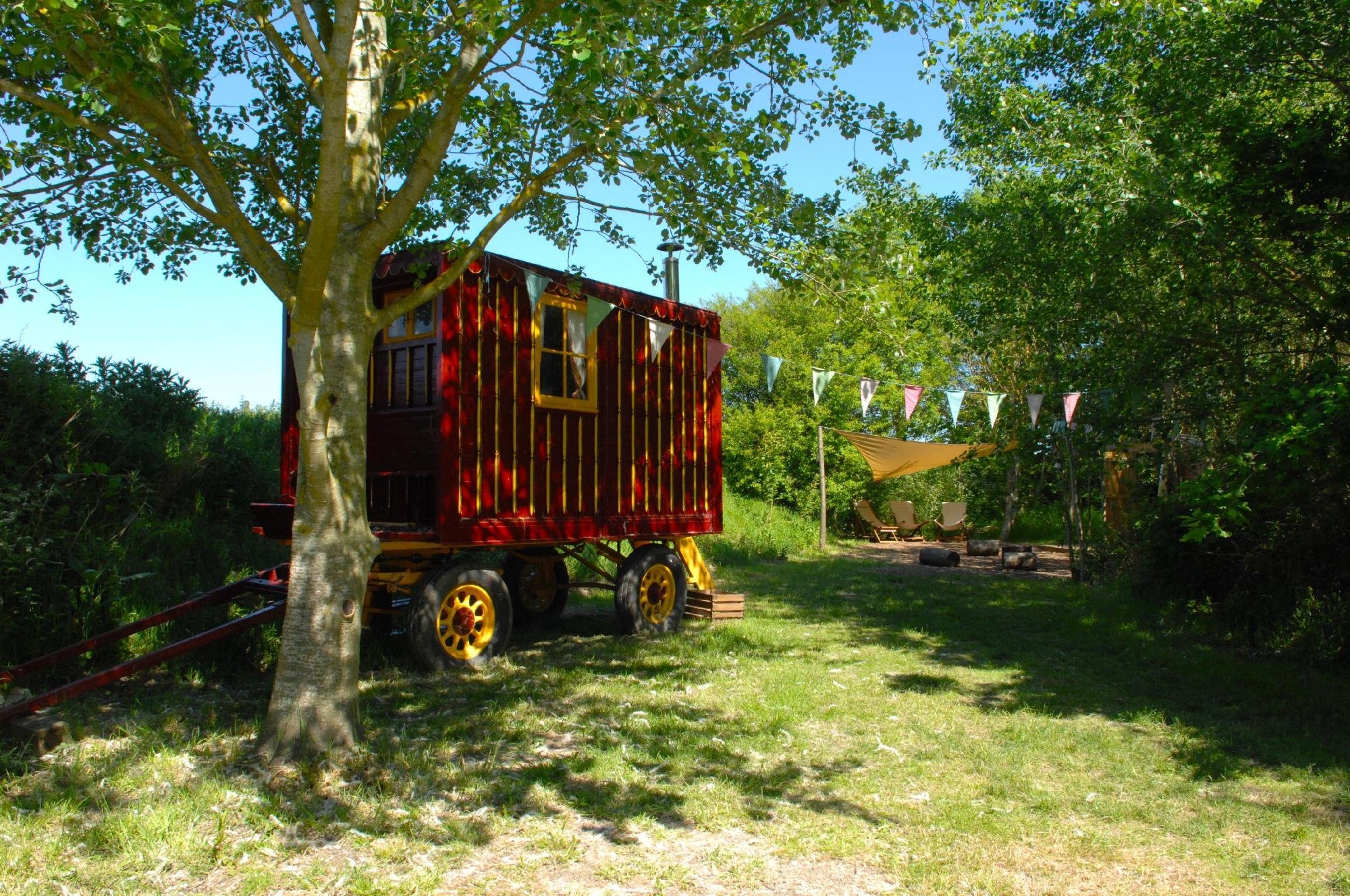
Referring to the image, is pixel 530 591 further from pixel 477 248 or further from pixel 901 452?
pixel 901 452

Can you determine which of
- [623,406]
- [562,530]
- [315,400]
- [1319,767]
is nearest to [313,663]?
[315,400]

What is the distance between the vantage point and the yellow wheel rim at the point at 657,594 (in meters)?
9.63

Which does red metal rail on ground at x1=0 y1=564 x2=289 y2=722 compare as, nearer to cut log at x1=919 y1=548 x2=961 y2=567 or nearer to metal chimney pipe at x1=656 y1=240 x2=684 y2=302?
metal chimney pipe at x1=656 y1=240 x2=684 y2=302

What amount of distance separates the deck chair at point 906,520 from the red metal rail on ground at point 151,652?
63.3ft

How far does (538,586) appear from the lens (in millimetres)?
10445

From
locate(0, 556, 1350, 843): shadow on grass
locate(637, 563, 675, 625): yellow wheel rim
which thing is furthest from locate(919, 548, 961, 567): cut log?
locate(637, 563, 675, 625): yellow wheel rim

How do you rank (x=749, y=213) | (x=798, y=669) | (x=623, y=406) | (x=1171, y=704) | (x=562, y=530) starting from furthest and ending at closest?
(x=623, y=406) < (x=562, y=530) < (x=798, y=669) < (x=1171, y=704) < (x=749, y=213)

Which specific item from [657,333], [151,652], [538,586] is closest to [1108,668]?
[657,333]

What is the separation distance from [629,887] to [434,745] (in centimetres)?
203

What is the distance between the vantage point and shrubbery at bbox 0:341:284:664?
22.7ft

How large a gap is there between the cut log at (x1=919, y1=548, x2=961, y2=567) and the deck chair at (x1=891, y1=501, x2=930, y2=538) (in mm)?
6695

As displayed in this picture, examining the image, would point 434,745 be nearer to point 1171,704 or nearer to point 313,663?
point 313,663

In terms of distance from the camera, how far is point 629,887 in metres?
3.75

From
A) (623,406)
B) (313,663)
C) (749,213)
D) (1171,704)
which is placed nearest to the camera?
(313,663)
